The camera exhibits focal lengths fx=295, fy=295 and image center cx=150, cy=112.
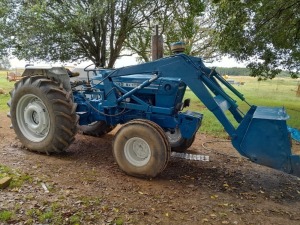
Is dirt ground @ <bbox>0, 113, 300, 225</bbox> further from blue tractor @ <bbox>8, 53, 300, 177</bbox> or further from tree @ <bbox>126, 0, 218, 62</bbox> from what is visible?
tree @ <bbox>126, 0, 218, 62</bbox>

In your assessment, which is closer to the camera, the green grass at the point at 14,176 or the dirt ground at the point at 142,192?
the dirt ground at the point at 142,192

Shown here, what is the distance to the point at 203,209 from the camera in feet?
11.6

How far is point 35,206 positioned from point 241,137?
9.14ft

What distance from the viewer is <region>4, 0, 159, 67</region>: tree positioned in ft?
33.4

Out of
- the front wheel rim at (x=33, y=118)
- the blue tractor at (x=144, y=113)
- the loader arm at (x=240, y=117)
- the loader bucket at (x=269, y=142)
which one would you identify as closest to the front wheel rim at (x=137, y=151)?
the blue tractor at (x=144, y=113)

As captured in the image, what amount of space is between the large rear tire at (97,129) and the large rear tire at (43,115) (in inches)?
53.4

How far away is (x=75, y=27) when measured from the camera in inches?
428

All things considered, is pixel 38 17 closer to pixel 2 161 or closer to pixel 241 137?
pixel 2 161

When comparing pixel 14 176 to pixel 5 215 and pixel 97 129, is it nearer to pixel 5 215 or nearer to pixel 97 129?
pixel 5 215

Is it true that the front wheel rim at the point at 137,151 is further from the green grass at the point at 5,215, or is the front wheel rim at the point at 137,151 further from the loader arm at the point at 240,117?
the green grass at the point at 5,215

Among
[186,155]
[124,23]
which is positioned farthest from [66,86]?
[124,23]

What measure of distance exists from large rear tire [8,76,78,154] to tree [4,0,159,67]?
5372mm

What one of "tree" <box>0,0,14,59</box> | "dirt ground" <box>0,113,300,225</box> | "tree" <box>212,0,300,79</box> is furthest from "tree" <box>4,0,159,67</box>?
"dirt ground" <box>0,113,300,225</box>

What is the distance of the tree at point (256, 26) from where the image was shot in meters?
8.65
